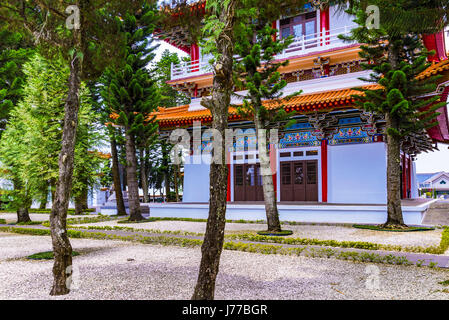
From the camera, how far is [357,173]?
48.0 feet

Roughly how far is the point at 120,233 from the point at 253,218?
547 centimetres

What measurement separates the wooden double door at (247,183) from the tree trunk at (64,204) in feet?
38.3

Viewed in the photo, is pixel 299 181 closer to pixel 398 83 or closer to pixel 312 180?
pixel 312 180

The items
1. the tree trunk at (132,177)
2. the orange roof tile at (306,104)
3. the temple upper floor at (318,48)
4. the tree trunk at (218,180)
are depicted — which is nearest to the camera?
the tree trunk at (218,180)

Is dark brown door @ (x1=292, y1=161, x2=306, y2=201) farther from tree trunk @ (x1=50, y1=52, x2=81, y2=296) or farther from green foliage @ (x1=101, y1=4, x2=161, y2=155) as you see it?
tree trunk @ (x1=50, y1=52, x2=81, y2=296)

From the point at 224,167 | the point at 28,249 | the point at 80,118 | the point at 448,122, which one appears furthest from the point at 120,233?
the point at 448,122

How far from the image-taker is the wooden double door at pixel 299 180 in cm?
1549

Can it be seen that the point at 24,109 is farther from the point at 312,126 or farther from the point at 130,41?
the point at 312,126

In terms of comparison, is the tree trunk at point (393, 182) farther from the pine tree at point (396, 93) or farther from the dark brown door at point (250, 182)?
the dark brown door at point (250, 182)

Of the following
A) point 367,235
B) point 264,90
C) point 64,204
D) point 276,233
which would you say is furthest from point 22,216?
point 367,235

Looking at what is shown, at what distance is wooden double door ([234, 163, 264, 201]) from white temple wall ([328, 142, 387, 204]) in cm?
334

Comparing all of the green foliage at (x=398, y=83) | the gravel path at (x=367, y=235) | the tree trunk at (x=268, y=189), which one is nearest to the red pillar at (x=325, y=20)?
the green foliage at (x=398, y=83)

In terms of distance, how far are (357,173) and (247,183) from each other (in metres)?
5.04

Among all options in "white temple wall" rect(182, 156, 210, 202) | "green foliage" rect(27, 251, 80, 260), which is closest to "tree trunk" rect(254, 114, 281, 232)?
"green foliage" rect(27, 251, 80, 260)
